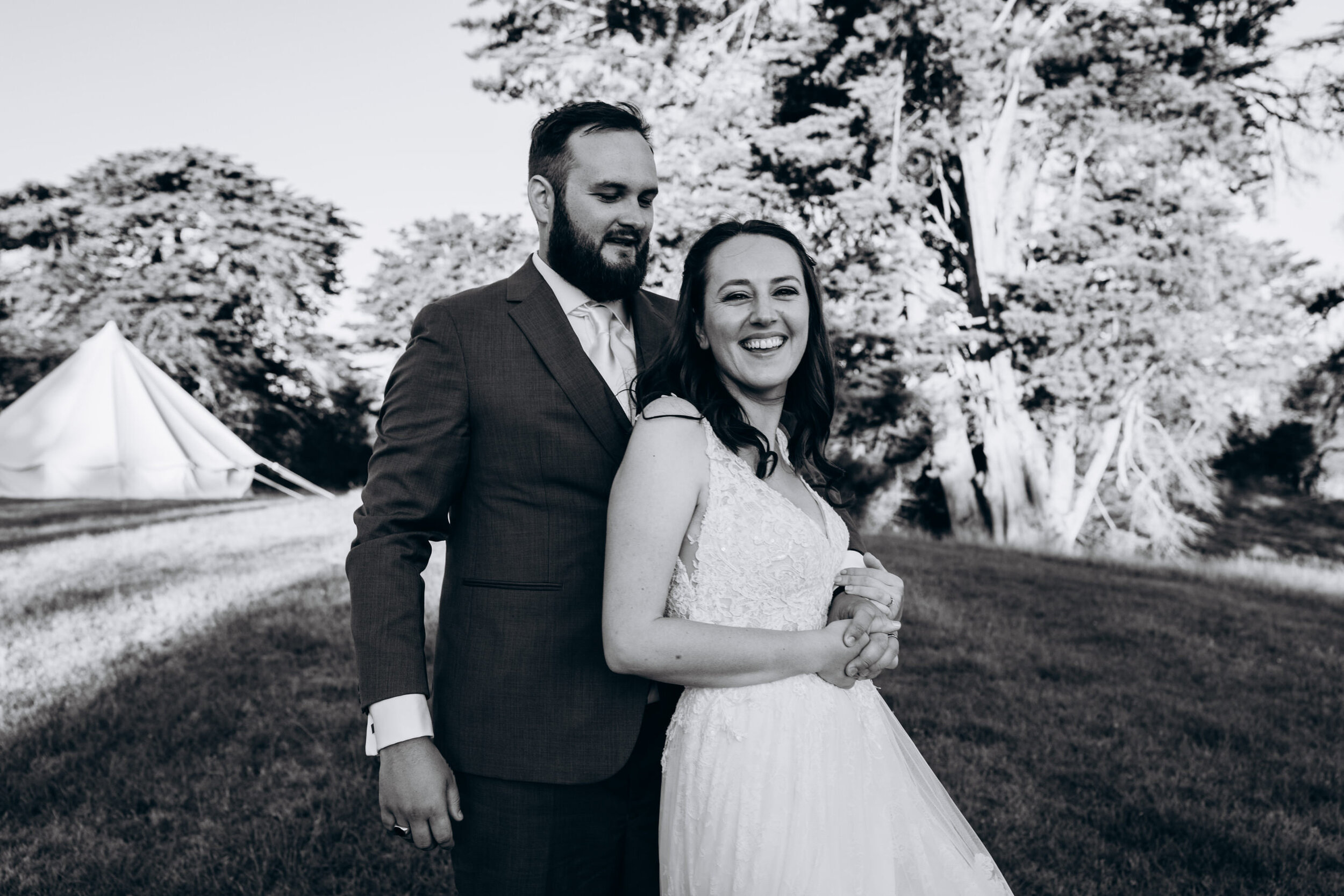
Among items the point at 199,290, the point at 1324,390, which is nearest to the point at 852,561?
the point at 1324,390

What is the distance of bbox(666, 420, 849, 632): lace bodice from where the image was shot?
6.29ft

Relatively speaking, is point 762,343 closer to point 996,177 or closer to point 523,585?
point 523,585

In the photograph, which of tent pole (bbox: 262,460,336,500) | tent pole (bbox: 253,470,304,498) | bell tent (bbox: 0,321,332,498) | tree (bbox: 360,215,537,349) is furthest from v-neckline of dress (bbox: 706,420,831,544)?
tree (bbox: 360,215,537,349)

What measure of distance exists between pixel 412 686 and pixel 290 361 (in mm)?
34345

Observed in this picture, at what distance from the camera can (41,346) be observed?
2842 cm

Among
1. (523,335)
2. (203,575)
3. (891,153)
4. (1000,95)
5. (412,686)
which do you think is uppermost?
(1000,95)

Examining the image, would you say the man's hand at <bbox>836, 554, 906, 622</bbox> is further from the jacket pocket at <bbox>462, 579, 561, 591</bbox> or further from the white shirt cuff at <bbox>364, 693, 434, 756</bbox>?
the white shirt cuff at <bbox>364, 693, 434, 756</bbox>

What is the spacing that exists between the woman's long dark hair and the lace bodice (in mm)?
71

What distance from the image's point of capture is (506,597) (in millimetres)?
1985

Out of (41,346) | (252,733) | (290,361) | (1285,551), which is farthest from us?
(290,361)

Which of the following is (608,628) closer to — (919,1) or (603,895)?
(603,895)

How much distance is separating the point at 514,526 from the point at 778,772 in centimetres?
77

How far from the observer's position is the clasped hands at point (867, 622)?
6.12 ft

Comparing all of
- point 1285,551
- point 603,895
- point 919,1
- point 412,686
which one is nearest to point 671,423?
point 412,686
